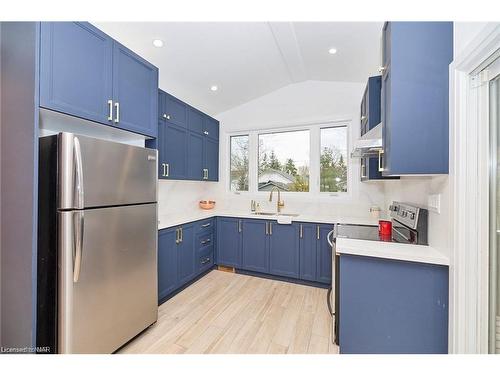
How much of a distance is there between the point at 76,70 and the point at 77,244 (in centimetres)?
112

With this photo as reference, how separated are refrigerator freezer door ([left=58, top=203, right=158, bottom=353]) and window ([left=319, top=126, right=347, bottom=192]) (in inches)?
98.3

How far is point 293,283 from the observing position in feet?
9.50

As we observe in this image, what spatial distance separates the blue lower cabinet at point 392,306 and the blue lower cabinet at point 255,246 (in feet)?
5.24

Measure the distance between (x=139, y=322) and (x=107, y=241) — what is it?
2.55 ft

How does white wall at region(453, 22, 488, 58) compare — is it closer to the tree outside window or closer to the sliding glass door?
the sliding glass door

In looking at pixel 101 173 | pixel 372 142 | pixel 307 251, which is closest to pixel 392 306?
pixel 372 142

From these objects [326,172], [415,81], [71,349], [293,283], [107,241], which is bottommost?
[293,283]

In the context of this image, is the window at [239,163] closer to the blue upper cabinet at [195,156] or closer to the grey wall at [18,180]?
the blue upper cabinet at [195,156]

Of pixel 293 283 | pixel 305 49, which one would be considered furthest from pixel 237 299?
pixel 305 49

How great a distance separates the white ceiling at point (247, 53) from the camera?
199cm

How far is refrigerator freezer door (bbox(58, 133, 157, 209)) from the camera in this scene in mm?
1254

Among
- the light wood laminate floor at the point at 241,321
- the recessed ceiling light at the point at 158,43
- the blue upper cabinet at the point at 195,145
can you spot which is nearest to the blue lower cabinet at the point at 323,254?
the light wood laminate floor at the point at 241,321

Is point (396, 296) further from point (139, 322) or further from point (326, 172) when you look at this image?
point (326, 172)
